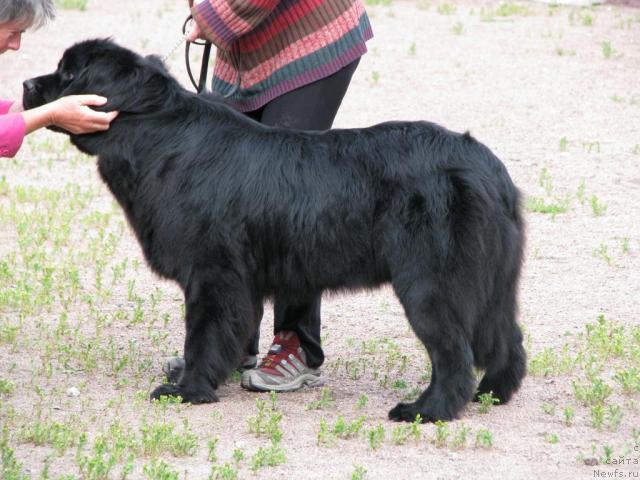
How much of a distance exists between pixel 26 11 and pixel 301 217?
1425 millimetres

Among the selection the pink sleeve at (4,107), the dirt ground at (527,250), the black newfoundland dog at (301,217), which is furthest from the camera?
the pink sleeve at (4,107)

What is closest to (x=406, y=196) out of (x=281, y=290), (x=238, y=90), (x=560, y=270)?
(x=281, y=290)

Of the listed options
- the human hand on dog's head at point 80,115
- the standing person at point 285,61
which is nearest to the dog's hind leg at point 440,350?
the standing person at point 285,61

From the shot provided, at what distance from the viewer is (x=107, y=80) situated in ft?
15.2

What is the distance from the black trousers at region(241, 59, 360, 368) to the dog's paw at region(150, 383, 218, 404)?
510 mm

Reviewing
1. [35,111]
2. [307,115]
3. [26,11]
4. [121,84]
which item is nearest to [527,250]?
[307,115]

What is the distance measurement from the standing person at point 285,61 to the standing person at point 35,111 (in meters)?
0.61

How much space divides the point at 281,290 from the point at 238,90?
39.0 inches

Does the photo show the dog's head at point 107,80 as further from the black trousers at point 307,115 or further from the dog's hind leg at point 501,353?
the dog's hind leg at point 501,353

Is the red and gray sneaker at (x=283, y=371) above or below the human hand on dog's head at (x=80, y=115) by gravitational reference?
below

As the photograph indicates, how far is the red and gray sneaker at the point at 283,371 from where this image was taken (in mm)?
4984

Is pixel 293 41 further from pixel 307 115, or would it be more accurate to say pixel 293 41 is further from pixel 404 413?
pixel 404 413

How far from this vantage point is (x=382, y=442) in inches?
166

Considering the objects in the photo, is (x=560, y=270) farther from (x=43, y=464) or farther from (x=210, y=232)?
(x=43, y=464)
